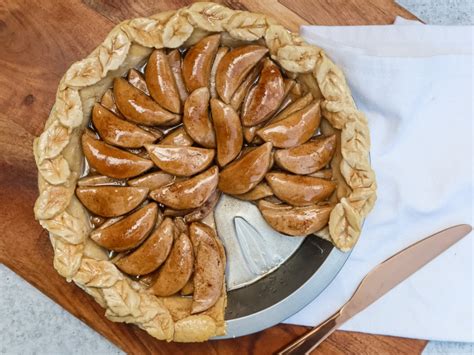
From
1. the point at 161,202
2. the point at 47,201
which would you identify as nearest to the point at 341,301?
the point at 161,202

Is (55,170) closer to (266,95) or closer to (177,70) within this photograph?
(177,70)

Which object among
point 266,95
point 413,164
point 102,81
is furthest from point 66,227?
point 413,164

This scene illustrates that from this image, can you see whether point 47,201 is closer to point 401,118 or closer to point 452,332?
point 401,118

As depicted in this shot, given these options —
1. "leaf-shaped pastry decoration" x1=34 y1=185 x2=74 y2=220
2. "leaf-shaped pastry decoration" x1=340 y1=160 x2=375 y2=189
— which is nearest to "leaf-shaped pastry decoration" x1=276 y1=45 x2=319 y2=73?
"leaf-shaped pastry decoration" x1=340 y1=160 x2=375 y2=189

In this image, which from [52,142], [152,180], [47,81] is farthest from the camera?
[47,81]

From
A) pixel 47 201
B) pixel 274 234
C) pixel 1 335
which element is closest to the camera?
pixel 47 201

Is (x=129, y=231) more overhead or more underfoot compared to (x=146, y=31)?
more underfoot
